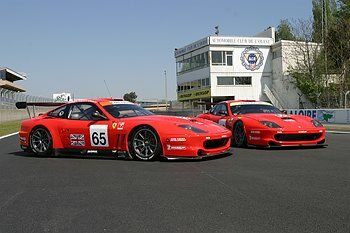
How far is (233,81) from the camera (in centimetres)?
5244

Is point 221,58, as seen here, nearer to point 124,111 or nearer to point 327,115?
point 327,115

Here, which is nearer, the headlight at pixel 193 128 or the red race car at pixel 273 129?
the headlight at pixel 193 128

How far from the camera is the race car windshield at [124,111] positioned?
9087 millimetres

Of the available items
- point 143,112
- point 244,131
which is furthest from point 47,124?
point 244,131

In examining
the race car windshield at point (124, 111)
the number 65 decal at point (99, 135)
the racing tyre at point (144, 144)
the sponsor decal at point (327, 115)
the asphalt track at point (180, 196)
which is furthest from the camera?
the sponsor decal at point (327, 115)

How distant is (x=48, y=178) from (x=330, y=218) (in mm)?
4151

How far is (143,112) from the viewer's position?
9.45m

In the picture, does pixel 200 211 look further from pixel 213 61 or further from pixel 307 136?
pixel 213 61

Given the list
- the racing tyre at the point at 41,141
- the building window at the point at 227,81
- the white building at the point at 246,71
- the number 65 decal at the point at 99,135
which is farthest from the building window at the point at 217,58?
the number 65 decal at the point at 99,135

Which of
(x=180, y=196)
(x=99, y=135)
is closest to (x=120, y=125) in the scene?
(x=99, y=135)

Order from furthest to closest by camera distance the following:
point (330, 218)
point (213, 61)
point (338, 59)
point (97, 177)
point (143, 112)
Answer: point (213, 61) → point (338, 59) → point (143, 112) → point (97, 177) → point (330, 218)

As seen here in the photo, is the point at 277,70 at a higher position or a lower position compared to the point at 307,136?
higher

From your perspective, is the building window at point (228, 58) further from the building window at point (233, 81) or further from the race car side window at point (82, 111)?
the race car side window at point (82, 111)

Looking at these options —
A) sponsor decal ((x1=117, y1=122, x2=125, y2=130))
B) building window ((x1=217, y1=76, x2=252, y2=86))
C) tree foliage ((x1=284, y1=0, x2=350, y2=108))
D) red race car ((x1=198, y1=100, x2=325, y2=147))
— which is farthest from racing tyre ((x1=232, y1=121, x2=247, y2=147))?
building window ((x1=217, y1=76, x2=252, y2=86))
